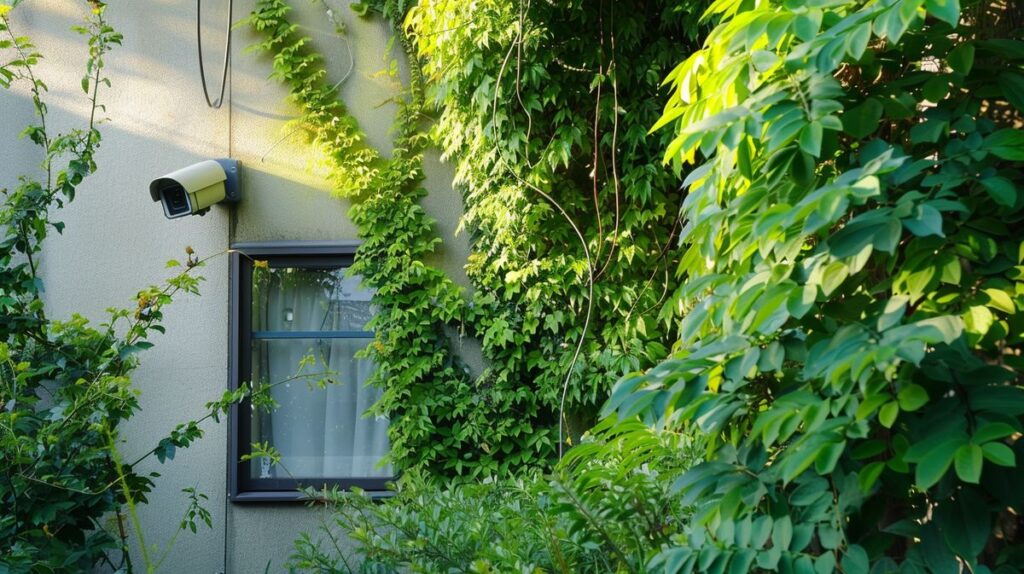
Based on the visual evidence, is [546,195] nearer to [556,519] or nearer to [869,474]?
[556,519]

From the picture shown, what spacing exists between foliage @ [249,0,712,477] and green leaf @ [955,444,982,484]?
130 inches

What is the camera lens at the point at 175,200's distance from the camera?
203 inches

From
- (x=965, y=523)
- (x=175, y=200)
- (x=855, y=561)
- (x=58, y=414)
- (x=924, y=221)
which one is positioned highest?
(x=924, y=221)

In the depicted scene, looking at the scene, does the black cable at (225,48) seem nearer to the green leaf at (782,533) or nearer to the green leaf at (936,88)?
the green leaf at (936,88)

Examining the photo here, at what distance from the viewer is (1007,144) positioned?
5.23ft

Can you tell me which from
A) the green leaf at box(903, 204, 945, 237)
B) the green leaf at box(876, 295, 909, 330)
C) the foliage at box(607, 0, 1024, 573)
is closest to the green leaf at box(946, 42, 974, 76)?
the foliage at box(607, 0, 1024, 573)

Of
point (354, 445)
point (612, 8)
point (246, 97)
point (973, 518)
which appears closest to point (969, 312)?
point (973, 518)

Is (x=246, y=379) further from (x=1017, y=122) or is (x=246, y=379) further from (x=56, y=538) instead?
(x=1017, y=122)

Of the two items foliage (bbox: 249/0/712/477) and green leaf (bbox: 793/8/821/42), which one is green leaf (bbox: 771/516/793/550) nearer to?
green leaf (bbox: 793/8/821/42)

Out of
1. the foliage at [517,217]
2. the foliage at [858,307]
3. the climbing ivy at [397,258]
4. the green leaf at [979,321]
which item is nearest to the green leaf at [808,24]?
the foliage at [858,307]

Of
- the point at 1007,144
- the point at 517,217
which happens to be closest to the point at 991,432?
the point at 1007,144

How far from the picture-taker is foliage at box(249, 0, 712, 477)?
4809 mm

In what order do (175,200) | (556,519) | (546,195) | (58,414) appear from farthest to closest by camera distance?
(175,200) → (546,195) → (58,414) → (556,519)

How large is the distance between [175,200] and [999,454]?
15.7ft
